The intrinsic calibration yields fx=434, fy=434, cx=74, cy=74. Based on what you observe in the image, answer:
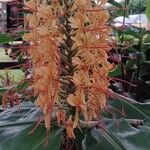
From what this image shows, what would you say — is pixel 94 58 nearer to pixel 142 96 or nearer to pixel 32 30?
pixel 32 30

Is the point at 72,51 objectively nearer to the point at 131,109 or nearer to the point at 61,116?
the point at 61,116

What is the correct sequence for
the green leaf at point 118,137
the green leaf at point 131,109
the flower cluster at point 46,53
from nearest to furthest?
the flower cluster at point 46,53, the green leaf at point 118,137, the green leaf at point 131,109

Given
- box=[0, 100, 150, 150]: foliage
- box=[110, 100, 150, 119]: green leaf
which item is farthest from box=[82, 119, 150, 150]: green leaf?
box=[110, 100, 150, 119]: green leaf

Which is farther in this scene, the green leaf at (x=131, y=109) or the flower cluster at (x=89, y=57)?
the green leaf at (x=131, y=109)

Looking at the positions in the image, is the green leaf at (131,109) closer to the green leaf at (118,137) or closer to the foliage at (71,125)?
the foliage at (71,125)

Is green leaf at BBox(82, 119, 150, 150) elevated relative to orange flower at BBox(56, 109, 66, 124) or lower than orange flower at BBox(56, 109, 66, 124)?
lower

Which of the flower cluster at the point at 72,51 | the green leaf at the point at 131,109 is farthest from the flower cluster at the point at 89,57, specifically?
the green leaf at the point at 131,109

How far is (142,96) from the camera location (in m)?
1.52

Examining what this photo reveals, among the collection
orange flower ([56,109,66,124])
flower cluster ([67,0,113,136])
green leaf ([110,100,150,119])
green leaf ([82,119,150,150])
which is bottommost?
green leaf ([82,119,150,150])

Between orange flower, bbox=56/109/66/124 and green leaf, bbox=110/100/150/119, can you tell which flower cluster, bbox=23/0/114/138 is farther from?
green leaf, bbox=110/100/150/119

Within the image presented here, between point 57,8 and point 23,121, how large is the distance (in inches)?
11.0

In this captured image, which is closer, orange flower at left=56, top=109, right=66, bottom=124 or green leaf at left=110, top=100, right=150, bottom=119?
orange flower at left=56, top=109, right=66, bottom=124

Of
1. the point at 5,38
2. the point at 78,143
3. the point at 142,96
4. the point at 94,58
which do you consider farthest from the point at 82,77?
the point at 142,96

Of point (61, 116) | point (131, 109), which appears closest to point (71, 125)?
point (61, 116)
